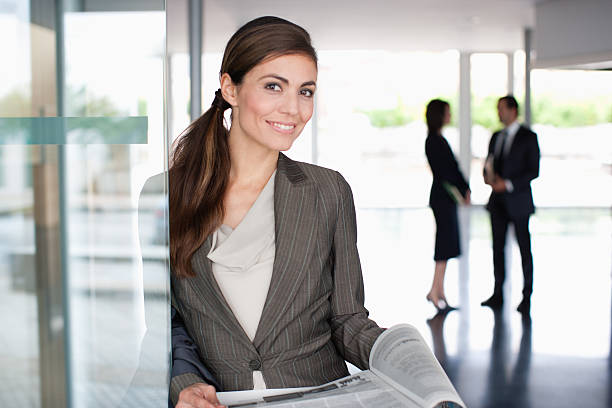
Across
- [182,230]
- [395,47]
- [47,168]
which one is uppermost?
[395,47]

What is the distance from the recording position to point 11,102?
889 millimetres

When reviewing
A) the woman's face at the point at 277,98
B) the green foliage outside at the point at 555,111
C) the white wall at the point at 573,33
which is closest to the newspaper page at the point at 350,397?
the woman's face at the point at 277,98

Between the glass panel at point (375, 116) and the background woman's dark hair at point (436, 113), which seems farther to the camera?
the glass panel at point (375, 116)

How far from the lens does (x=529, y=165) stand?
5.80 metres

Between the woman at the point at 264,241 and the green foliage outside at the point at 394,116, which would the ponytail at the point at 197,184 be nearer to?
the woman at the point at 264,241

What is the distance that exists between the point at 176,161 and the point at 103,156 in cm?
65

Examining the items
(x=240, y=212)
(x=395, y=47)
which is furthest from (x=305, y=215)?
(x=395, y=47)

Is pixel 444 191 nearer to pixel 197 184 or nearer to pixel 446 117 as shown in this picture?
pixel 446 117

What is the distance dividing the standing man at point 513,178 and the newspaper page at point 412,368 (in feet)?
15.6

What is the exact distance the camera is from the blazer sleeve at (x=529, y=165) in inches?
227

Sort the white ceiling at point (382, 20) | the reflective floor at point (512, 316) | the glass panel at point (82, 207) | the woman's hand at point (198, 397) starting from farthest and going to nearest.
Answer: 1. the white ceiling at point (382, 20)
2. the reflective floor at point (512, 316)
3. the woman's hand at point (198, 397)
4. the glass panel at point (82, 207)

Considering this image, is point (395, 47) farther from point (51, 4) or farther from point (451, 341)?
point (51, 4)

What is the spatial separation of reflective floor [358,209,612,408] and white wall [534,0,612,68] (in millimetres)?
2290

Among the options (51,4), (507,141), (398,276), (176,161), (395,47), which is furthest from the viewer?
(395,47)
